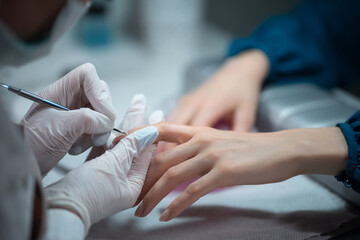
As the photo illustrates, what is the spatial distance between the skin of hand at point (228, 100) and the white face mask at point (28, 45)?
0.36 metres

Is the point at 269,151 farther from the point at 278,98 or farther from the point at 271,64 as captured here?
the point at 271,64

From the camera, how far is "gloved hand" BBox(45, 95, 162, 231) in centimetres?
54

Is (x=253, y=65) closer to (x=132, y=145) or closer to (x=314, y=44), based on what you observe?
(x=314, y=44)

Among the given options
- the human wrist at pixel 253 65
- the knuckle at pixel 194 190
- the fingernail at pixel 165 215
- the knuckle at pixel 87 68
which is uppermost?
the knuckle at pixel 87 68

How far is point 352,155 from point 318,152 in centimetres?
7

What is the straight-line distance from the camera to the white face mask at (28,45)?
0.50 metres

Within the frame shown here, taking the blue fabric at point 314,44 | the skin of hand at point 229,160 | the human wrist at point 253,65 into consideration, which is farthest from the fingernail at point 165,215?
the blue fabric at point 314,44

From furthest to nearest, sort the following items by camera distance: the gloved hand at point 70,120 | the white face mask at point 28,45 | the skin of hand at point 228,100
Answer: the skin of hand at point 228,100 → the gloved hand at point 70,120 → the white face mask at point 28,45

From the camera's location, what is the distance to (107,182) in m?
0.58

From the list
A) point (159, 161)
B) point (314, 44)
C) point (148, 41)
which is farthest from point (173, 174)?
point (148, 41)

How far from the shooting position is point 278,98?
988 millimetres

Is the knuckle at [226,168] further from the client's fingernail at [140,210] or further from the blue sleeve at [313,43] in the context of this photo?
the blue sleeve at [313,43]

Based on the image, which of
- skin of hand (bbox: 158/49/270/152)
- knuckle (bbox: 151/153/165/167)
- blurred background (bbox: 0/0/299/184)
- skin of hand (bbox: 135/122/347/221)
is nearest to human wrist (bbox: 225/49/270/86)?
skin of hand (bbox: 158/49/270/152)

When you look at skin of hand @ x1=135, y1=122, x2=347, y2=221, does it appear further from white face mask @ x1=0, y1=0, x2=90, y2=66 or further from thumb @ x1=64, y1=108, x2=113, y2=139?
white face mask @ x1=0, y1=0, x2=90, y2=66
